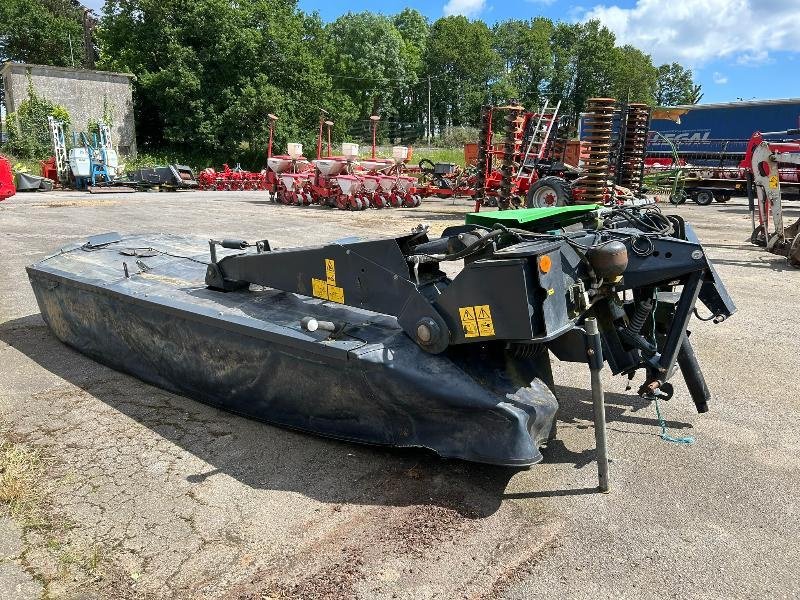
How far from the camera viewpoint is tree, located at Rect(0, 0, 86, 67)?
1715 inches

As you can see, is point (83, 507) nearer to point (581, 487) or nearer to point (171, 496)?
point (171, 496)

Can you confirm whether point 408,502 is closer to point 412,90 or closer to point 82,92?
point 82,92

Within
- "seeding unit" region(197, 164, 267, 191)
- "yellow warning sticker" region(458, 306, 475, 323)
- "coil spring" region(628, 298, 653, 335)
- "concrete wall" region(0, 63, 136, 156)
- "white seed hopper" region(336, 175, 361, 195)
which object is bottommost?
"seeding unit" region(197, 164, 267, 191)

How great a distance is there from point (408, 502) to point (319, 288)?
123 cm

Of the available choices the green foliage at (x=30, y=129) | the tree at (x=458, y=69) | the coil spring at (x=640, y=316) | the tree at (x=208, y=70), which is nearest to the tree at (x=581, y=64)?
the tree at (x=458, y=69)

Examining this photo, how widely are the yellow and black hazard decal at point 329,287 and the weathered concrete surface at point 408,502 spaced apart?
0.78 meters

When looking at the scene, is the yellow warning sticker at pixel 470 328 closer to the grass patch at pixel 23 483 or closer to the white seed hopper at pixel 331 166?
the grass patch at pixel 23 483

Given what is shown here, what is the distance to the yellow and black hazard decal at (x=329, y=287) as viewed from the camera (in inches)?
132

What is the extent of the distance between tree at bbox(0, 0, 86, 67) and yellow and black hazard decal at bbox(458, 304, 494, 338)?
50.4 meters

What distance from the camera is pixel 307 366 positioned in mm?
3170

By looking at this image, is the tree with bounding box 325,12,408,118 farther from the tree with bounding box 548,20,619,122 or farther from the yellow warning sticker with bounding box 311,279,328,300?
the yellow warning sticker with bounding box 311,279,328,300

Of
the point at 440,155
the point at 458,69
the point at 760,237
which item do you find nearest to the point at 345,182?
the point at 760,237

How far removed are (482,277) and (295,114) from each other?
35.5 m

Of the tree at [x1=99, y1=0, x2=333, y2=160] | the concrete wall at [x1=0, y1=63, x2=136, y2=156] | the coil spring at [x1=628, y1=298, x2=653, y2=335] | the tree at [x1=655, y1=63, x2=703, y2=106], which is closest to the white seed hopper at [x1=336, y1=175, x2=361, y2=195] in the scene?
the coil spring at [x1=628, y1=298, x2=653, y2=335]
